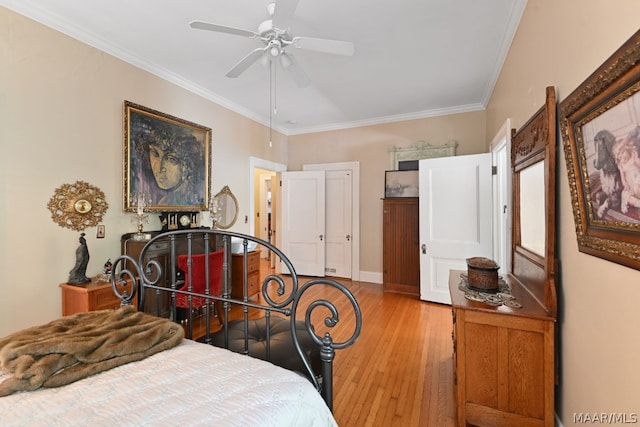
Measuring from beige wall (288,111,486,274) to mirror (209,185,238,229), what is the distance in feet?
6.27

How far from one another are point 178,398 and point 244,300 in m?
0.58

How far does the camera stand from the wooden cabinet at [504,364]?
1.49 meters

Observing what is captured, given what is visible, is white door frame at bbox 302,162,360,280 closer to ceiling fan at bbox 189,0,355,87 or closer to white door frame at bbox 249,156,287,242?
white door frame at bbox 249,156,287,242

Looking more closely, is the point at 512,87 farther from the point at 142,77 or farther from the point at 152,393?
the point at 142,77

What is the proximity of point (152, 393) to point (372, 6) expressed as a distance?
269 centimetres

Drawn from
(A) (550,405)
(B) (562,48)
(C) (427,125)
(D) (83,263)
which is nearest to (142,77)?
(D) (83,263)

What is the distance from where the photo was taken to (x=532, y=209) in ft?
6.19

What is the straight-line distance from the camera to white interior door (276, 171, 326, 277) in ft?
16.9

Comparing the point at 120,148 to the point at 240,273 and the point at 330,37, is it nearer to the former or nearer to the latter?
the point at 240,273

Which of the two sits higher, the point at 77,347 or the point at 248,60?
the point at 248,60

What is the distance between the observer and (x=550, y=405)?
4.83 feet

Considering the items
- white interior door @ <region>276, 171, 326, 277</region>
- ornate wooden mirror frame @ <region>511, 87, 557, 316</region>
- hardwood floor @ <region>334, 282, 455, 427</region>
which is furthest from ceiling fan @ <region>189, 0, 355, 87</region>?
white interior door @ <region>276, 171, 326, 277</region>

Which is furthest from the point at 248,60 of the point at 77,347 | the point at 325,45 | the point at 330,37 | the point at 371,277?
the point at 371,277

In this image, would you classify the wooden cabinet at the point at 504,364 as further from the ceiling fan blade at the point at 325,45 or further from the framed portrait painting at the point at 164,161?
the framed portrait painting at the point at 164,161
